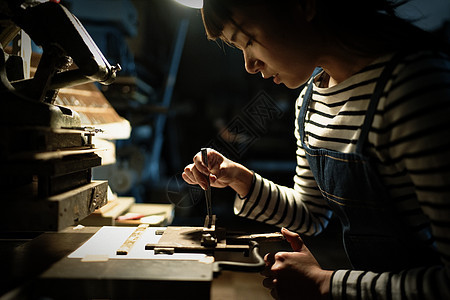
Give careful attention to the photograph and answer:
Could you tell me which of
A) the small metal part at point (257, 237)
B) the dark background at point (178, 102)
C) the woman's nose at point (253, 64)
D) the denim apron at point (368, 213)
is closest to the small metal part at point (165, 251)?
the small metal part at point (257, 237)

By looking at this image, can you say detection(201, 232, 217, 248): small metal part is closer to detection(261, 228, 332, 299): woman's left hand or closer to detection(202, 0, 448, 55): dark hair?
detection(261, 228, 332, 299): woman's left hand

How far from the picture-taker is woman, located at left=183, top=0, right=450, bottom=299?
0.75 metres

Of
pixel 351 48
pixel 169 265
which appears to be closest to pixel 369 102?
pixel 351 48

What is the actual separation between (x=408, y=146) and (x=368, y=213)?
1.03 feet

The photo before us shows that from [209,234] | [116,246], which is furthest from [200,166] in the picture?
[116,246]

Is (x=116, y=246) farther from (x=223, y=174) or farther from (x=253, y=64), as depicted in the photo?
(x=253, y=64)

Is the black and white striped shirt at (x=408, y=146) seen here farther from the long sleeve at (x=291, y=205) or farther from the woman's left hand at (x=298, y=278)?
the long sleeve at (x=291, y=205)

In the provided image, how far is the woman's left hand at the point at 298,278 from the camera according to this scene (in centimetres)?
90

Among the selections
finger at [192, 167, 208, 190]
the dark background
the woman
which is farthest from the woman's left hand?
the dark background

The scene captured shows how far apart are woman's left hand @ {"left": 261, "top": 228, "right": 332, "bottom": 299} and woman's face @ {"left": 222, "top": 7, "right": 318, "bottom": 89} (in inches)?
25.7

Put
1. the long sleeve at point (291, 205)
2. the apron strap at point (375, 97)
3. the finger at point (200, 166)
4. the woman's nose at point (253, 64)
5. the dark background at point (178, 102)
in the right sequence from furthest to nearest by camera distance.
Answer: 1. the dark background at point (178, 102)
2. the long sleeve at point (291, 205)
3. the finger at point (200, 166)
4. the woman's nose at point (253, 64)
5. the apron strap at point (375, 97)

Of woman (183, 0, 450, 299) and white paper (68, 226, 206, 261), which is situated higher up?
woman (183, 0, 450, 299)

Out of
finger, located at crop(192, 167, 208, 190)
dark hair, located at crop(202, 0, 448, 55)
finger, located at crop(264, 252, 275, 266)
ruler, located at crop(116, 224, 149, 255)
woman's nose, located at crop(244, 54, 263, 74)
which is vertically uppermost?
dark hair, located at crop(202, 0, 448, 55)

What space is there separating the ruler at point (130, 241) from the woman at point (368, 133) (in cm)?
32
